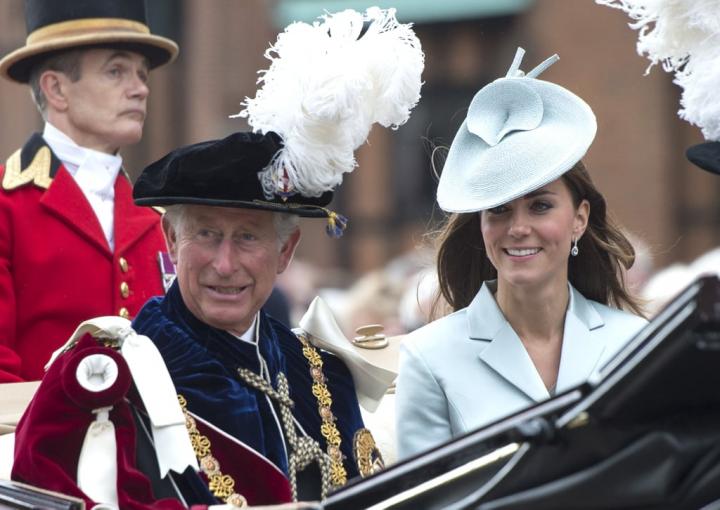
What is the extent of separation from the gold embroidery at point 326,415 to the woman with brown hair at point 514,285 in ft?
0.55

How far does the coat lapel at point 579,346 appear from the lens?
3.79 meters

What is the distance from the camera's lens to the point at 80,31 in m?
4.88

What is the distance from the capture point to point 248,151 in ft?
11.9

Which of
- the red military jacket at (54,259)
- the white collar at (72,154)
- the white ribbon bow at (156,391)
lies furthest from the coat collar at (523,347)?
the white collar at (72,154)

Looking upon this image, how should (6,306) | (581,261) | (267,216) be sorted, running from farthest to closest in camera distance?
(6,306)
(581,261)
(267,216)

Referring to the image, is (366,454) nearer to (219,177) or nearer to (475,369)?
(475,369)

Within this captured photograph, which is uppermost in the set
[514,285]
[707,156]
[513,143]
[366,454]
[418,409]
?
[513,143]

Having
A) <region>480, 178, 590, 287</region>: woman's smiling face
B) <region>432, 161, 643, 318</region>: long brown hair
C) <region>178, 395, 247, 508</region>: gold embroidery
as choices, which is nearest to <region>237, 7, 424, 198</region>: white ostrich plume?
<region>480, 178, 590, 287</region>: woman's smiling face

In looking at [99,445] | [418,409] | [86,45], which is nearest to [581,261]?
[418,409]

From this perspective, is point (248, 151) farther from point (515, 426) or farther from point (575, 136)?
point (515, 426)

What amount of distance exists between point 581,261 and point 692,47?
0.74 metres

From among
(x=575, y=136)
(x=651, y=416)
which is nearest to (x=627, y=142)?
(x=575, y=136)

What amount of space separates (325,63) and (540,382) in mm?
971

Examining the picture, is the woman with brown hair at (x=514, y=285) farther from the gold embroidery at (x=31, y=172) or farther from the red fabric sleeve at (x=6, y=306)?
the gold embroidery at (x=31, y=172)
